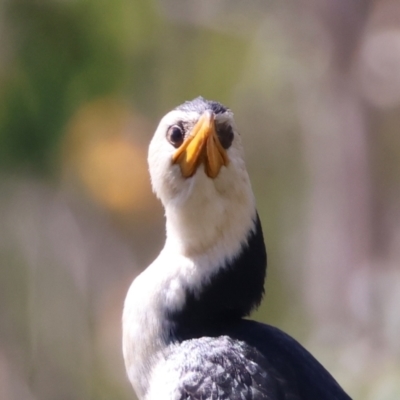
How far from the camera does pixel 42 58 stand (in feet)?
7.15

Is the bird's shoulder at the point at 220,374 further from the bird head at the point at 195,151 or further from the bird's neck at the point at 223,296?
the bird head at the point at 195,151

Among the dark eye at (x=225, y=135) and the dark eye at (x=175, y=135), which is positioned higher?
the dark eye at (x=225, y=135)

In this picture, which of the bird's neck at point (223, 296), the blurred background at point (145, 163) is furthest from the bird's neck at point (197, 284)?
the blurred background at point (145, 163)

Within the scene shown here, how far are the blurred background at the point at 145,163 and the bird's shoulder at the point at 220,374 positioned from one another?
112 centimetres

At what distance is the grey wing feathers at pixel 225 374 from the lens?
97 centimetres

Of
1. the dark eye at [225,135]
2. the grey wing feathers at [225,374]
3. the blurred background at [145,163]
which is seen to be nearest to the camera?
the grey wing feathers at [225,374]

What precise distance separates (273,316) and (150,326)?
1.17m

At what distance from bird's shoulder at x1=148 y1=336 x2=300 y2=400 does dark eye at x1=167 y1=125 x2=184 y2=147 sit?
0.31 m

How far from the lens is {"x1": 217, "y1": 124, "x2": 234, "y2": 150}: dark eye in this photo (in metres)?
1.09

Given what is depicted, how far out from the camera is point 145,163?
2.18 metres

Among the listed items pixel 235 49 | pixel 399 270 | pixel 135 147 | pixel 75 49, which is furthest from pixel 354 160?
pixel 75 49

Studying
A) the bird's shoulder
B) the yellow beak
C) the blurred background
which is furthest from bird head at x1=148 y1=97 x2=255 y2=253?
the blurred background

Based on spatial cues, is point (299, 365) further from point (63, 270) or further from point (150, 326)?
point (63, 270)

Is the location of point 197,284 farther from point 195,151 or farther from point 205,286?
point 195,151
